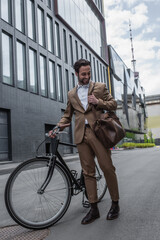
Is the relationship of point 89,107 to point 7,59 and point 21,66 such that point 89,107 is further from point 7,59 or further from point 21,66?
point 21,66

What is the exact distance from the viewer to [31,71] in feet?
62.7

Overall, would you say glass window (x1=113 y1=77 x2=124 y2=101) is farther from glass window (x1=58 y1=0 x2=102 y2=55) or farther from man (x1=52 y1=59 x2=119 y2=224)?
man (x1=52 y1=59 x2=119 y2=224)

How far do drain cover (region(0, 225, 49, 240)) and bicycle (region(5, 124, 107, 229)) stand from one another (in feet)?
0.23

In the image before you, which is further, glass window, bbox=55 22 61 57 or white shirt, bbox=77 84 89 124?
glass window, bbox=55 22 61 57

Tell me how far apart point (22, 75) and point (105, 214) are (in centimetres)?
1595

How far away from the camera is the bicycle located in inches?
109

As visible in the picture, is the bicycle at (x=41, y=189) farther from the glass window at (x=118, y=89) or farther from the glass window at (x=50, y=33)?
the glass window at (x=118, y=89)

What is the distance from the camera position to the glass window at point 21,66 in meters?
17.6

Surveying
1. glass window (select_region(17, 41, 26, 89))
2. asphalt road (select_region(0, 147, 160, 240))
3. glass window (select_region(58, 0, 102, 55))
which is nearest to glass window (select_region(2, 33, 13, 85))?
glass window (select_region(17, 41, 26, 89))

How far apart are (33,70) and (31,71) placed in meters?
0.38

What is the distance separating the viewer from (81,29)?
30.0 meters

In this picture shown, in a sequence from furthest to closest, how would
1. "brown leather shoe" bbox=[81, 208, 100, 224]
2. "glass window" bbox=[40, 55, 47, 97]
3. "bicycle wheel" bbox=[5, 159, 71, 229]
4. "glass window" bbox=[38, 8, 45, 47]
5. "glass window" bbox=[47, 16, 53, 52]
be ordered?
"glass window" bbox=[47, 16, 53, 52] → "glass window" bbox=[38, 8, 45, 47] → "glass window" bbox=[40, 55, 47, 97] → "brown leather shoe" bbox=[81, 208, 100, 224] → "bicycle wheel" bbox=[5, 159, 71, 229]

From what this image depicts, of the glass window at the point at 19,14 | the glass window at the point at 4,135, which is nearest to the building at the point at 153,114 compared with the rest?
the glass window at the point at 19,14

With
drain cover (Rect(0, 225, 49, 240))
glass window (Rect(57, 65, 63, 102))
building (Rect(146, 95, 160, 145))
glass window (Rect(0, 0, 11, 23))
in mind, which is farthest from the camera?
building (Rect(146, 95, 160, 145))
